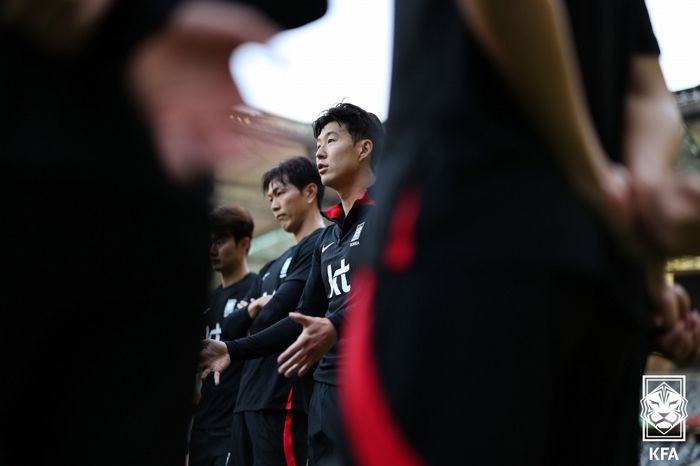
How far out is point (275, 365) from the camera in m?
4.48

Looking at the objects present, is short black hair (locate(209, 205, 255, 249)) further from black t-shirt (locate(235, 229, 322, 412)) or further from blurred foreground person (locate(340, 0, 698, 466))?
blurred foreground person (locate(340, 0, 698, 466))

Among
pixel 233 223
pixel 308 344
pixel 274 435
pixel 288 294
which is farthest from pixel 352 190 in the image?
pixel 233 223

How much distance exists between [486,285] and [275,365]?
3609 mm

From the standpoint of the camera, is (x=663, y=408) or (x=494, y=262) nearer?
(x=494, y=262)

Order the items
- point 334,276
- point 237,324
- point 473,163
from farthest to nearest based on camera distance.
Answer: point 237,324
point 334,276
point 473,163

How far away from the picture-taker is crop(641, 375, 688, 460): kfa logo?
6.12 metres

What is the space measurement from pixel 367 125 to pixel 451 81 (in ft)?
9.50

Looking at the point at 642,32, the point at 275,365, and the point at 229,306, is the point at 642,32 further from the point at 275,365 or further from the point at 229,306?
the point at 229,306

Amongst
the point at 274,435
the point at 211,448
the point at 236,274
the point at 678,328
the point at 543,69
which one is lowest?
the point at 211,448

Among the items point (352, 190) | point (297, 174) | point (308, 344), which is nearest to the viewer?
point (308, 344)

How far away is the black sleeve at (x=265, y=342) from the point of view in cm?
396

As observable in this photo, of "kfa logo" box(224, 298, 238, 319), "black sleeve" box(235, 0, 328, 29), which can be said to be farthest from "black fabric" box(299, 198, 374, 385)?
"black sleeve" box(235, 0, 328, 29)

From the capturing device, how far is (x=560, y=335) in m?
0.99

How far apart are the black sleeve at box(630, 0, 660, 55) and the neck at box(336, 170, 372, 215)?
256cm
